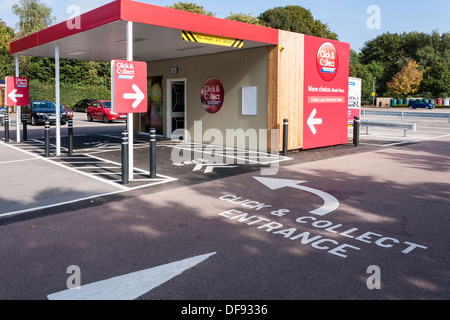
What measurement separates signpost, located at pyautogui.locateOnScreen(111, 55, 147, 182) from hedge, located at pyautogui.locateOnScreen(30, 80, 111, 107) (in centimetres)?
3882

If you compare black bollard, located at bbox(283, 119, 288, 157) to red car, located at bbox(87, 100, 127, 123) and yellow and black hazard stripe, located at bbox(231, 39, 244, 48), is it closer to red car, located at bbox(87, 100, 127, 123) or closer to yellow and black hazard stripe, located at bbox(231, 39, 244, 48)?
yellow and black hazard stripe, located at bbox(231, 39, 244, 48)

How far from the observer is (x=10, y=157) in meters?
12.1

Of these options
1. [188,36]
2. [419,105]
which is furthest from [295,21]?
[188,36]

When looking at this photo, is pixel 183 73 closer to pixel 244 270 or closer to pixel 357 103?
pixel 357 103

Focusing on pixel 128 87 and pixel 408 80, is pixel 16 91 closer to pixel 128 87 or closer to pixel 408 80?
pixel 128 87

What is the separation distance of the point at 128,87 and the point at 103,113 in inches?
814

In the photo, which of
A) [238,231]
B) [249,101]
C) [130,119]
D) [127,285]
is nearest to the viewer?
[127,285]

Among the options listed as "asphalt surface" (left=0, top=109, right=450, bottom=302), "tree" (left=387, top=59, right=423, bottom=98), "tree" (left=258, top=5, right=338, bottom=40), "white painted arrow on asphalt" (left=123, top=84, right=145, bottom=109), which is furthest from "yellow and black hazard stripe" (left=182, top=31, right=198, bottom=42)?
"tree" (left=387, top=59, right=423, bottom=98)

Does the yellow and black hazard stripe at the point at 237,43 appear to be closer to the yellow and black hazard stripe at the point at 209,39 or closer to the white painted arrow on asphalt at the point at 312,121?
the yellow and black hazard stripe at the point at 209,39

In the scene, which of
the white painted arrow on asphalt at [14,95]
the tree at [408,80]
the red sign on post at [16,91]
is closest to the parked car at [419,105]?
the tree at [408,80]

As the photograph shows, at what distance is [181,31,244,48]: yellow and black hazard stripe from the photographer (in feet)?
33.9

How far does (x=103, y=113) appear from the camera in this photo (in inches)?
1108

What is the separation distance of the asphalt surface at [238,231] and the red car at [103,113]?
58.1 feet

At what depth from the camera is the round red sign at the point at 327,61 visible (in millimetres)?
13672
